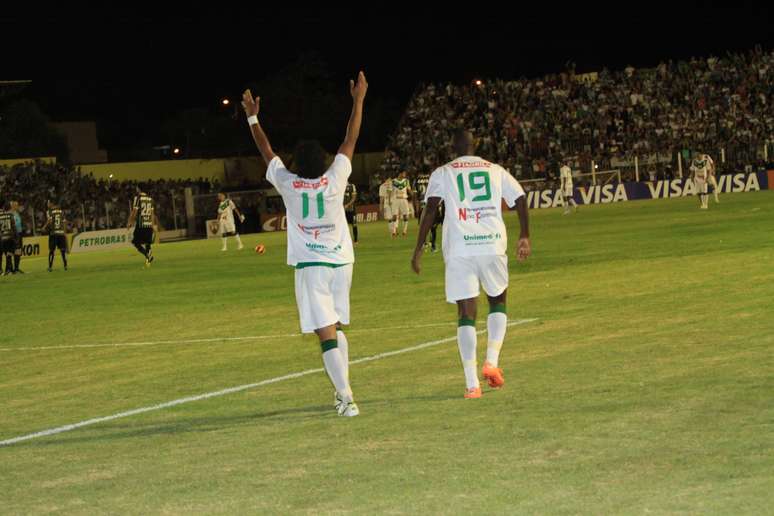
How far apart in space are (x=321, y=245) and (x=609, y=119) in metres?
61.0

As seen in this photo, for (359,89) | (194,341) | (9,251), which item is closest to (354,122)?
(359,89)

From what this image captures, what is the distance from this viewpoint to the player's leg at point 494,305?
10234 millimetres

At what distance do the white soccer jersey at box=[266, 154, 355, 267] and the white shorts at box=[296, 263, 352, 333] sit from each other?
9 centimetres

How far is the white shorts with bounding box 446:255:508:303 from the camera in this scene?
10.3 meters

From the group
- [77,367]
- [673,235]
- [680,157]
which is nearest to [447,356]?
[77,367]

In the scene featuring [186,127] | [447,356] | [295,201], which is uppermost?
[186,127]

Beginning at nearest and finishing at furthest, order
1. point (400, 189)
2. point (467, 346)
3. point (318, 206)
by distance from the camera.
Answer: point (318, 206)
point (467, 346)
point (400, 189)

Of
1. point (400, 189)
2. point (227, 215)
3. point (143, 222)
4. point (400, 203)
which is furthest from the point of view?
point (400, 189)

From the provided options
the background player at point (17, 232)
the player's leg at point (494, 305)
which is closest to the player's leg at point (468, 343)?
the player's leg at point (494, 305)

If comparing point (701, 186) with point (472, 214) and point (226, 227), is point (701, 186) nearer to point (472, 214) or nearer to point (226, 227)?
point (226, 227)

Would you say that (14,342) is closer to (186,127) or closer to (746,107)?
(746,107)

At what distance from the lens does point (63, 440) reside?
31.0ft

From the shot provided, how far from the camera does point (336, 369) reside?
31.8 feet

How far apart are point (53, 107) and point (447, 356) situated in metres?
106
